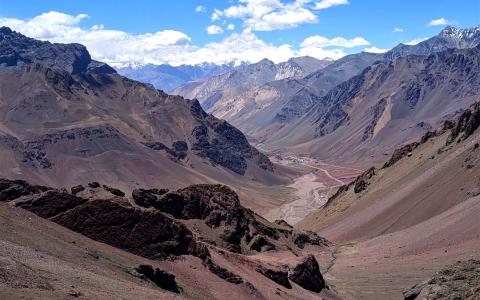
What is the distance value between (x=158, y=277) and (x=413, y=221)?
81181mm

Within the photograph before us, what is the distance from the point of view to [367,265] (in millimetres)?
93188

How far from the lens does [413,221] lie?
118m

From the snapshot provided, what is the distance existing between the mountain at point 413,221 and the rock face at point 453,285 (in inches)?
2.2

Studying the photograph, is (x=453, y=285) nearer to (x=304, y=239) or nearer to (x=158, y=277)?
(x=158, y=277)

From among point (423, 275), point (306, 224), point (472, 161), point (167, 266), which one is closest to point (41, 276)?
point (167, 266)

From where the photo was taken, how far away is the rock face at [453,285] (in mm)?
30958

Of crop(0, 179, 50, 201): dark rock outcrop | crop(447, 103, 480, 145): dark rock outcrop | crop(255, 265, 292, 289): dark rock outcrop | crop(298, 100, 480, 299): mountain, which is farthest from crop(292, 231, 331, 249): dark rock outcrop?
crop(0, 179, 50, 201): dark rock outcrop

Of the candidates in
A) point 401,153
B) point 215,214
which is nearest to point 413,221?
point 215,214

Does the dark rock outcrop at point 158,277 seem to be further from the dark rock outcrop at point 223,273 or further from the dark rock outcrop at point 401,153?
the dark rock outcrop at point 401,153

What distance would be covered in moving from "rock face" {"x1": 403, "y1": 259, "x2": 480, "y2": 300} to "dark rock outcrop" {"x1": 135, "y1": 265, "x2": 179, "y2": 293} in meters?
18.6

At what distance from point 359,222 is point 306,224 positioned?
35096 millimetres

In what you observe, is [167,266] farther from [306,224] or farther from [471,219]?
[306,224]

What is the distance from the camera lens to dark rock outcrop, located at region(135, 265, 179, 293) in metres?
46.4

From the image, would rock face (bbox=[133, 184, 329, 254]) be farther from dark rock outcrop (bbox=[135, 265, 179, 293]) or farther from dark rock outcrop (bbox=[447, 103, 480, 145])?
dark rock outcrop (bbox=[447, 103, 480, 145])
